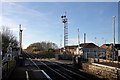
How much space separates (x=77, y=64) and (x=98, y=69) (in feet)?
33.1

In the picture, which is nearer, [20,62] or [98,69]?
[98,69]

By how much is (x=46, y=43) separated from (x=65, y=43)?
205 ft

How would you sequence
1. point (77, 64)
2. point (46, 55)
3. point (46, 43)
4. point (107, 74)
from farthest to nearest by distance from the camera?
point (46, 43), point (46, 55), point (77, 64), point (107, 74)

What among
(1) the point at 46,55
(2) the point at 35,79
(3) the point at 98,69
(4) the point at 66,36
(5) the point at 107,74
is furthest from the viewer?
(1) the point at 46,55

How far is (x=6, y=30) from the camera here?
65.5m

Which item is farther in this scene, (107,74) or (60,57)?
(60,57)

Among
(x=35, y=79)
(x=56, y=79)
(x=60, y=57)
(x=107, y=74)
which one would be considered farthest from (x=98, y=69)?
(x=60, y=57)

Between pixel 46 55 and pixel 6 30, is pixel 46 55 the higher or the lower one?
the lower one

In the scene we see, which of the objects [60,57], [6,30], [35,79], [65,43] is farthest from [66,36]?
[35,79]

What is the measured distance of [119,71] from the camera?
1812 cm

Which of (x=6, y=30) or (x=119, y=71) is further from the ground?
(x=6, y=30)

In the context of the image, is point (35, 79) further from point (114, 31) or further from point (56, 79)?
point (114, 31)

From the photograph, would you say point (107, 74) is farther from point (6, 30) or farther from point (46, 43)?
point (46, 43)

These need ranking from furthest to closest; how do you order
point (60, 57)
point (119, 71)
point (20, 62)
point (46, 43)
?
point (46, 43)
point (60, 57)
point (20, 62)
point (119, 71)
